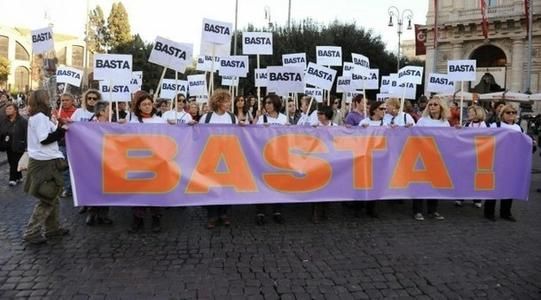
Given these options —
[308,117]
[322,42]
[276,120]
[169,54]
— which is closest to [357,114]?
[308,117]

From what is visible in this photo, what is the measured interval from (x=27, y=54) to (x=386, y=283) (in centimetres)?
11683

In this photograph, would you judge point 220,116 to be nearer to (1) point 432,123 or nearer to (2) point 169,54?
(2) point 169,54

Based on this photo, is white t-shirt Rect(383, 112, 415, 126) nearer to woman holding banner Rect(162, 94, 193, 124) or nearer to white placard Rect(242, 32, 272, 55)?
white placard Rect(242, 32, 272, 55)

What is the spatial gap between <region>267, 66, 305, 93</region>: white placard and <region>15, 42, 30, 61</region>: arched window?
111 m

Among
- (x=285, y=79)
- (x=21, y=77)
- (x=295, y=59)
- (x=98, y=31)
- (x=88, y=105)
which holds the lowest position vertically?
(x=88, y=105)

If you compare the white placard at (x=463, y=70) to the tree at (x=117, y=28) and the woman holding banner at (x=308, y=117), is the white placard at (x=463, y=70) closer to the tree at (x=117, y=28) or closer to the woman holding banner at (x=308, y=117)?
the woman holding banner at (x=308, y=117)

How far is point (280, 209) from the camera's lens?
796cm

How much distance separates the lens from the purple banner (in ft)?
21.3

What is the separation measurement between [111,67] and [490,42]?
40976mm

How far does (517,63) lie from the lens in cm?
4084

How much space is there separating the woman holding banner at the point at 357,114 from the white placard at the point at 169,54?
109 inches

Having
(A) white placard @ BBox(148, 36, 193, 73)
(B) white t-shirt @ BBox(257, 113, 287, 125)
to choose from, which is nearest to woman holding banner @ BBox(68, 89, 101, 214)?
(A) white placard @ BBox(148, 36, 193, 73)

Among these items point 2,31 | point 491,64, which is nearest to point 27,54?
point 2,31

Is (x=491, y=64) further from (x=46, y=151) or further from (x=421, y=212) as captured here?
(x=46, y=151)
